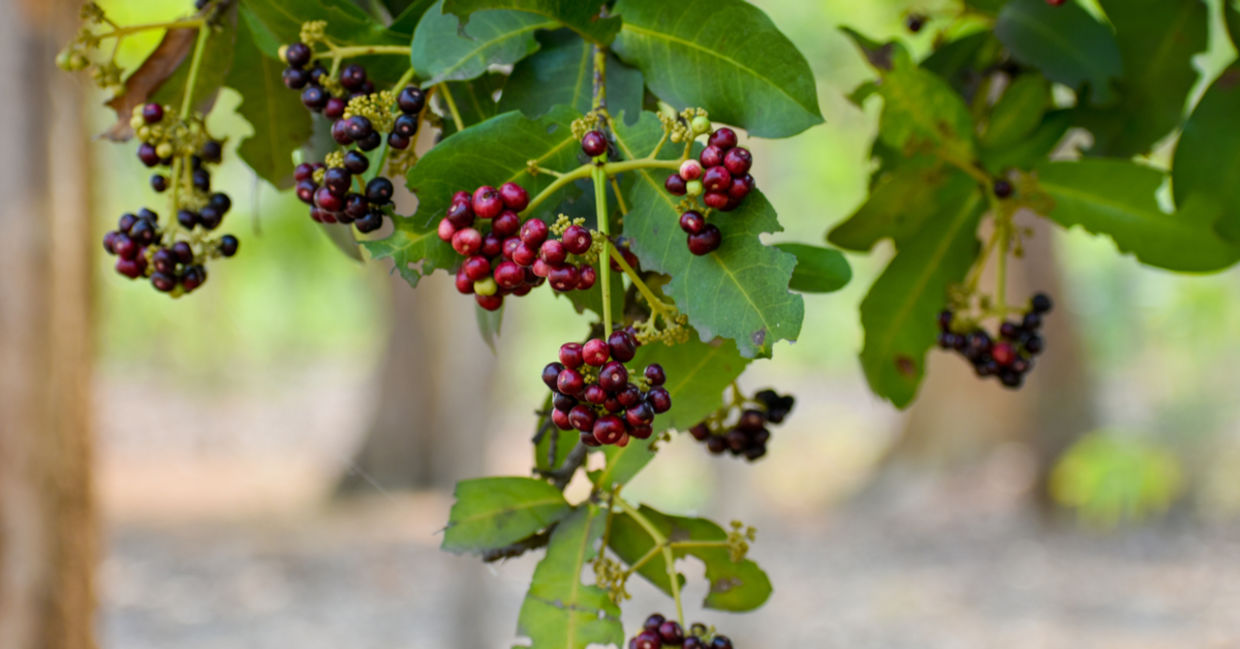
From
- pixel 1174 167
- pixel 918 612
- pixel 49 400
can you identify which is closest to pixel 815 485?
pixel 918 612

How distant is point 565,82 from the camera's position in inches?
38.1

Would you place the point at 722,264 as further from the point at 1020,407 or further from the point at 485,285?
the point at 1020,407

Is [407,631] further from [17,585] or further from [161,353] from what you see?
[161,353]

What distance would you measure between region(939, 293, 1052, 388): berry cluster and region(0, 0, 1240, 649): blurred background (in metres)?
3.23

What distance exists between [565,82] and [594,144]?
0.16 meters

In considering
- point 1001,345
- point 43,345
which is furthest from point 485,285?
point 43,345

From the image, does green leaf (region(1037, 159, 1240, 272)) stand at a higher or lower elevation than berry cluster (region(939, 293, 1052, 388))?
higher

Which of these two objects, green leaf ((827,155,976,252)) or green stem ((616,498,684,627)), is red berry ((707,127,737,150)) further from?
green leaf ((827,155,976,252))

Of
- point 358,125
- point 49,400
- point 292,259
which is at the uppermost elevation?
point 292,259

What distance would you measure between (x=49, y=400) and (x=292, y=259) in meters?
10.9

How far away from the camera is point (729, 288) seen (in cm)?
81

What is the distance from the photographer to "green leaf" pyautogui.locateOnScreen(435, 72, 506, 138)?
1.02 meters

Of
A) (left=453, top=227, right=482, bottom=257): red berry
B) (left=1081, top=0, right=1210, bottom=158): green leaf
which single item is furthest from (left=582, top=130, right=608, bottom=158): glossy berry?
(left=1081, top=0, right=1210, bottom=158): green leaf

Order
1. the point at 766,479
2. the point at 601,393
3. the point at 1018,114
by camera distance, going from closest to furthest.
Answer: the point at 601,393 < the point at 1018,114 < the point at 766,479
